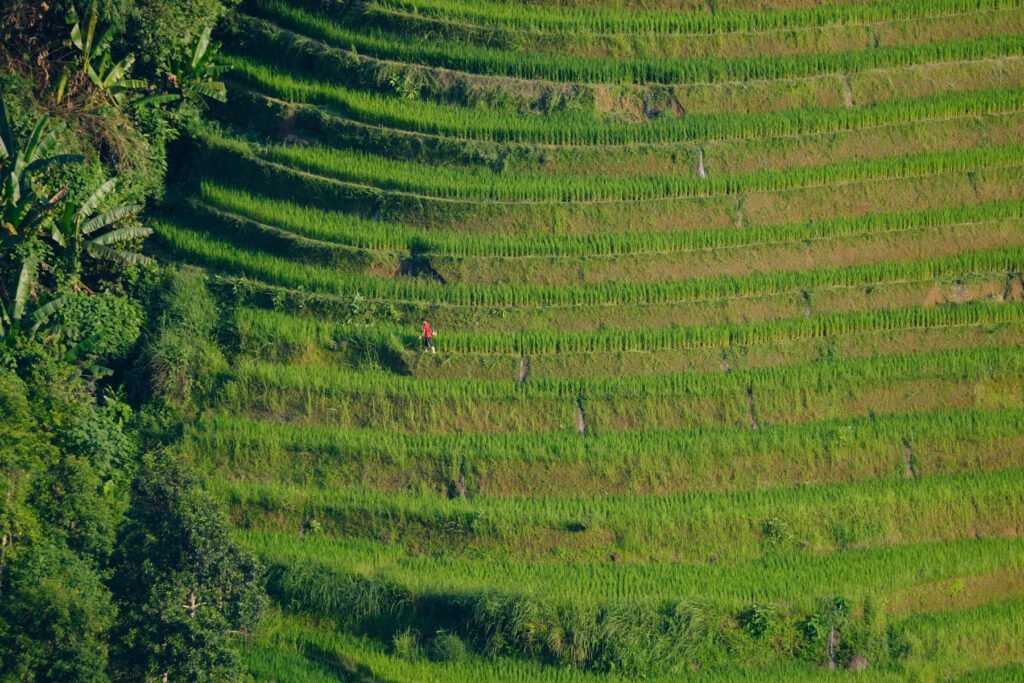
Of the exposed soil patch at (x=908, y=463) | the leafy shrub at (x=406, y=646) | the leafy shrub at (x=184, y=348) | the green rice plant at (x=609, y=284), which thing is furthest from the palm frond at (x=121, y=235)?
the exposed soil patch at (x=908, y=463)

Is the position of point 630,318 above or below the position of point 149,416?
above

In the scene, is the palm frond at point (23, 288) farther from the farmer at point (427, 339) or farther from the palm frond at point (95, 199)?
the farmer at point (427, 339)

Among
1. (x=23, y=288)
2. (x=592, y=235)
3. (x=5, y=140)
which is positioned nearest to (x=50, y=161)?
(x=5, y=140)

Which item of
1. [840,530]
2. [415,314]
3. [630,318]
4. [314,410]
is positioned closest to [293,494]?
[314,410]

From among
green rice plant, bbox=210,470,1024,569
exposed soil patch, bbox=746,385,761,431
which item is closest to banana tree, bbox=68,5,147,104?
green rice plant, bbox=210,470,1024,569

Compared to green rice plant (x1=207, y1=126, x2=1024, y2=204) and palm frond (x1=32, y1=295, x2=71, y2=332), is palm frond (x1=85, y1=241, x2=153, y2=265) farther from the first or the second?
green rice plant (x1=207, y1=126, x2=1024, y2=204)

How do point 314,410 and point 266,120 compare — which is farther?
point 266,120

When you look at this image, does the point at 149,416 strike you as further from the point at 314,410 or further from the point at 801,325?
the point at 801,325

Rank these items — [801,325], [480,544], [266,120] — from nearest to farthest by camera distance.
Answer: [480,544] < [801,325] < [266,120]

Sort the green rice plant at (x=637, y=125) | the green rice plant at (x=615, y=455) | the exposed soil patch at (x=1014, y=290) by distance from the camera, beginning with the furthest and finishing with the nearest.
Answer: the green rice plant at (x=637, y=125), the exposed soil patch at (x=1014, y=290), the green rice plant at (x=615, y=455)
